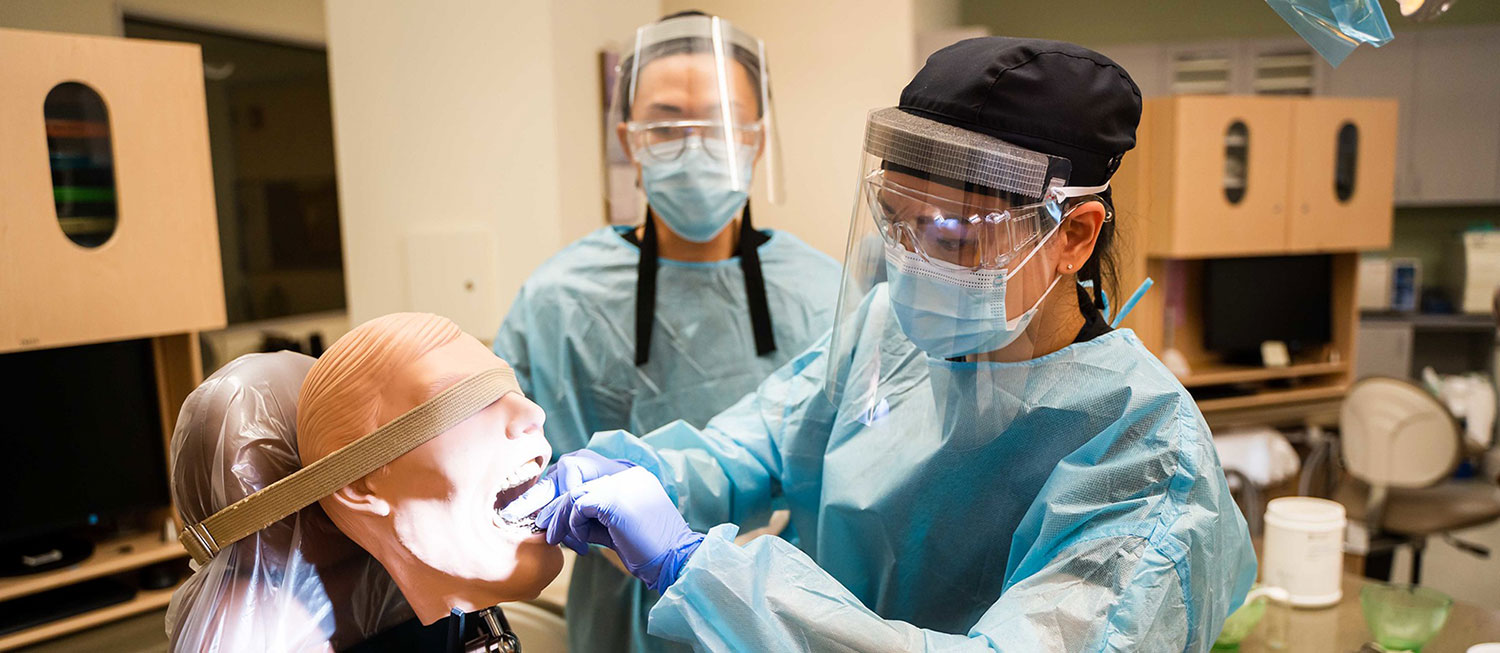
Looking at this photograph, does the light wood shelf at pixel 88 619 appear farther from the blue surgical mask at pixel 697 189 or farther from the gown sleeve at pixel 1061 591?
the gown sleeve at pixel 1061 591

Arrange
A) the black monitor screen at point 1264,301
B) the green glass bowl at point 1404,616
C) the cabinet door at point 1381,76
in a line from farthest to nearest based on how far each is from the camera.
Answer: the cabinet door at point 1381,76 → the black monitor screen at point 1264,301 → the green glass bowl at point 1404,616

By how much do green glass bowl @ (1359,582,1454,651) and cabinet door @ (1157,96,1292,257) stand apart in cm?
219

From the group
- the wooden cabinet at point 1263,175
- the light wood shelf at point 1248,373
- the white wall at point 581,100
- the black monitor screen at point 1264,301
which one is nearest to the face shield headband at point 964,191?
the white wall at point 581,100

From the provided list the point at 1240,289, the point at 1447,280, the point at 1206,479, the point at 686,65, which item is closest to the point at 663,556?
the point at 1206,479

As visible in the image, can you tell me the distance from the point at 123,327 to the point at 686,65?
1.53 m

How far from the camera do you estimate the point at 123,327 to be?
2.20 meters

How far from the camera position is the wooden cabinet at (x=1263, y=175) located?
3598mm

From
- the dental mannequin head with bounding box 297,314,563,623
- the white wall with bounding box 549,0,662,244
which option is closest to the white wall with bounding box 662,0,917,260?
the white wall with bounding box 549,0,662,244

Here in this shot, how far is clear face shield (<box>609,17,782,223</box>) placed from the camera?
176 centimetres

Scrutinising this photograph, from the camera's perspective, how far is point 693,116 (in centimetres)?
176

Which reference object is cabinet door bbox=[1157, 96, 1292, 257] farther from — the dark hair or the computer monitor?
the computer monitor

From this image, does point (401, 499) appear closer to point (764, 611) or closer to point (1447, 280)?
point (764, 611)

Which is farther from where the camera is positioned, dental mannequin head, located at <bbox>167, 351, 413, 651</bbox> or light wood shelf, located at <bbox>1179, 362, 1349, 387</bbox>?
light wood shelf, located at <bbox>1179, 362, 1349, 387</bbox>

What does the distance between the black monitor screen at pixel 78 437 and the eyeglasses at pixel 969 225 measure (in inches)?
83.2
